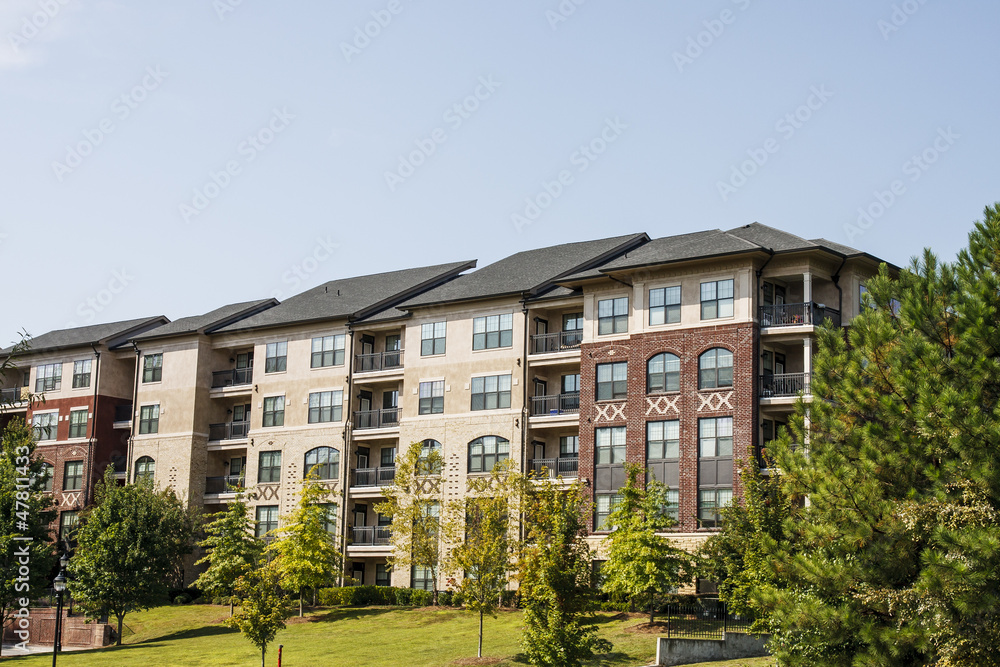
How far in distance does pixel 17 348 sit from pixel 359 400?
131ft

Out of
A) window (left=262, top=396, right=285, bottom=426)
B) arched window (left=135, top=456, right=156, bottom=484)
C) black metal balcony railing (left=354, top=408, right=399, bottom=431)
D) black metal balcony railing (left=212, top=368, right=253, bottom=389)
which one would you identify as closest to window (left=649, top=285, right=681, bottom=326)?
black metal balcony railing (left=354, top=408, right=399, bottom=431)

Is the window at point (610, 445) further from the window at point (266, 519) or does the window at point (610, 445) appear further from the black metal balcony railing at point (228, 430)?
the black metal balcony railing at point (228, 430)

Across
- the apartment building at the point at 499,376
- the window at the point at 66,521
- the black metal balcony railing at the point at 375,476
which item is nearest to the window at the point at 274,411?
Answer: the apartment building at the point at 499,376

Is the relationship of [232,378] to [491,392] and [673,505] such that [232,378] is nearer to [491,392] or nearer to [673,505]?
[491,392]

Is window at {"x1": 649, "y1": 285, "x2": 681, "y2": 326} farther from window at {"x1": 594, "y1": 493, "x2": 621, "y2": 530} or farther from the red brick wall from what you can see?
window at {"x1": 594, "y1": 493, "x2": 621, "y2": 530}

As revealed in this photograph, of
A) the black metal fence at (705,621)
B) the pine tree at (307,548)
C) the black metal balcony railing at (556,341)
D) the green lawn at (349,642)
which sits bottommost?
the green lawn at (349,642)

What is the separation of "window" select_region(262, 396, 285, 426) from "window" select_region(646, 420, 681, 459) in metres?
20.4

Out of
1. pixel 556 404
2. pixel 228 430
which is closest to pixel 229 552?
pixel 228 430

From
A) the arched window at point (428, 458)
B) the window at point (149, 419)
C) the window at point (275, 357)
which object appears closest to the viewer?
the arched window at point (428, 458)

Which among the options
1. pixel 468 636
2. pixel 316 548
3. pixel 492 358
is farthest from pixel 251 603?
pixel 492 358

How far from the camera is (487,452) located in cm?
5112

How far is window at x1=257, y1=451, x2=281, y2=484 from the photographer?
57.5 meters

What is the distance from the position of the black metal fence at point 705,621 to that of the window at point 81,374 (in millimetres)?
39014

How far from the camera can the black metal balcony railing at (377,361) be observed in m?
56.3
